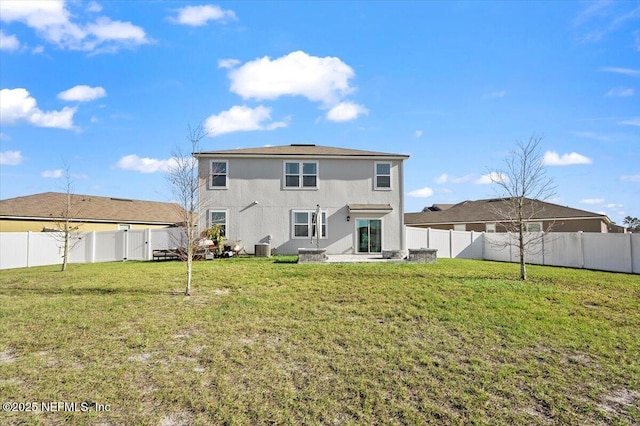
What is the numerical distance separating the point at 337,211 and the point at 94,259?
14894mm

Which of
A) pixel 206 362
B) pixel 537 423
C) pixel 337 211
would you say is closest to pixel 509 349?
pixel 537 423

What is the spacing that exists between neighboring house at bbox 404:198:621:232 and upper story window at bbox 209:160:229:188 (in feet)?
59.0

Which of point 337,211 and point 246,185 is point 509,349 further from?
point 246,185

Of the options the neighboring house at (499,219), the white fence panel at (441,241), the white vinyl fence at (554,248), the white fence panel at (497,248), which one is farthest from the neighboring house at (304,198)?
the neighboring house at (499,219)

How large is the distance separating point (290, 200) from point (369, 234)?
17.1 ft

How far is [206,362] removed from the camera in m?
5.73

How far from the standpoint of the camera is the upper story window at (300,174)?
22.4 meters

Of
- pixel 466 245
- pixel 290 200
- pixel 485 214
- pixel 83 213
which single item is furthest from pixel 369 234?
pixel 83 213

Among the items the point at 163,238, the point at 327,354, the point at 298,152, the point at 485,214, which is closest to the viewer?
the point at 327,354

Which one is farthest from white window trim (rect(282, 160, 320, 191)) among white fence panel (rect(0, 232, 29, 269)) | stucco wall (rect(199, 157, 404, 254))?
white fence panel (rect(0, 232, 29, 269))

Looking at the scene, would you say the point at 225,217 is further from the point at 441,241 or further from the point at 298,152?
the point at 441,241

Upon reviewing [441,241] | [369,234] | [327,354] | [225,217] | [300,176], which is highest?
[300,176]

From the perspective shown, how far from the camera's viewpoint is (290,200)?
2223cm

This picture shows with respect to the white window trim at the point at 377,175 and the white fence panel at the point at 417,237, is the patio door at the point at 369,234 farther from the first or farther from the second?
the white fence panel at the point at 417,237
